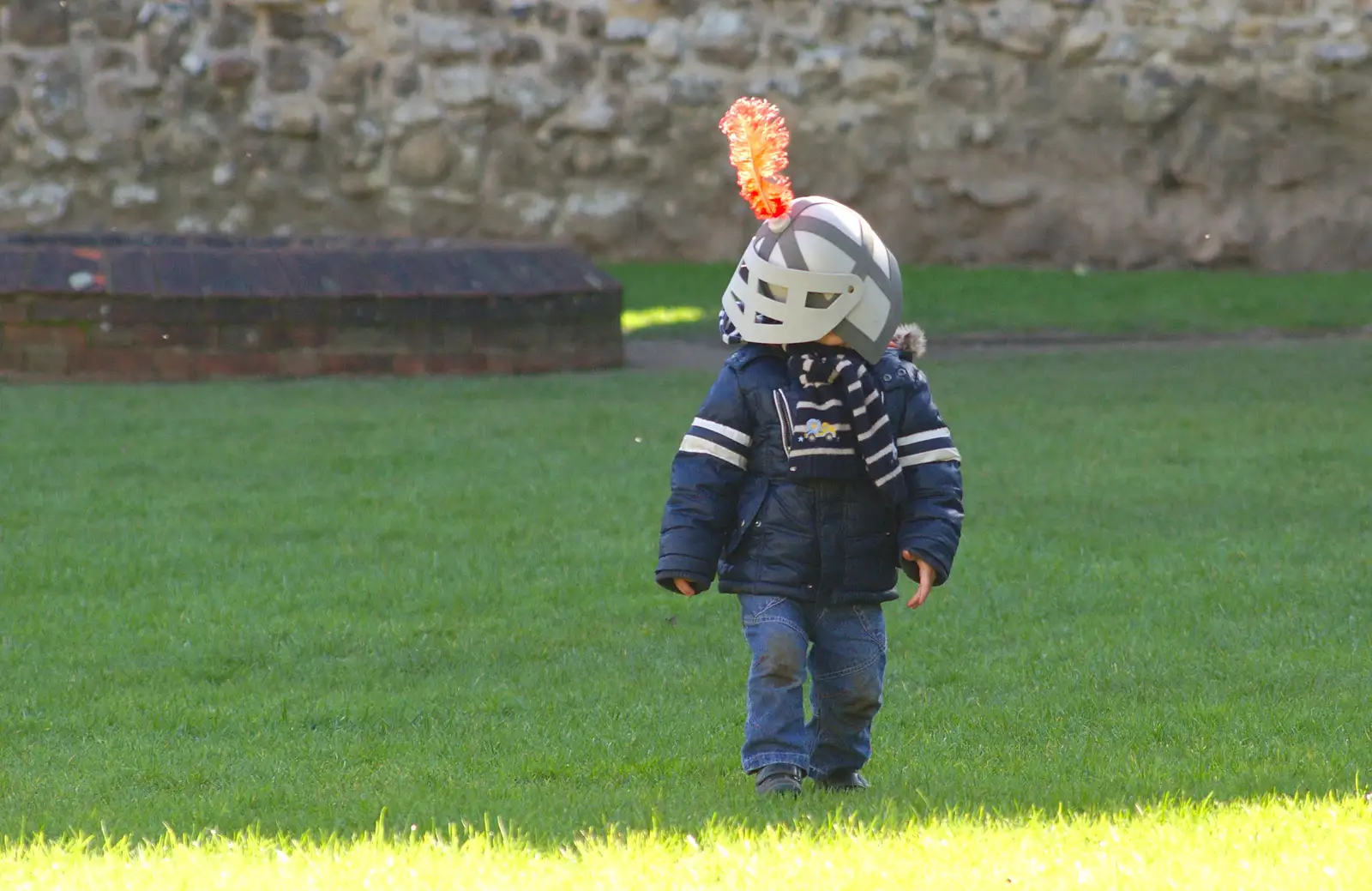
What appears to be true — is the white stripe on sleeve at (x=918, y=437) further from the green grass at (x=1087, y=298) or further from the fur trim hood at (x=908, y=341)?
the green grass at (x=1087, y=298)

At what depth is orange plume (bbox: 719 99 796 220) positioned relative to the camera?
145 inches

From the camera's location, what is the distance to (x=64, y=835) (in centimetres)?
340

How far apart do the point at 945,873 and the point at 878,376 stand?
3.50 feet

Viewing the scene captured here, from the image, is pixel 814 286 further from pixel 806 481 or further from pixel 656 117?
pixel 656 117

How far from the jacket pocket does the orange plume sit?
51 cm

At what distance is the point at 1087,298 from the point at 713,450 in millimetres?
10582

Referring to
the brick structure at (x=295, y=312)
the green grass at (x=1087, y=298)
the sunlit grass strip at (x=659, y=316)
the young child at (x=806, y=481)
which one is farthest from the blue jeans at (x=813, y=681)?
the sunlit grass strip at (x=659, y=316)

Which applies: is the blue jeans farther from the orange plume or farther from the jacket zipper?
the orange plume

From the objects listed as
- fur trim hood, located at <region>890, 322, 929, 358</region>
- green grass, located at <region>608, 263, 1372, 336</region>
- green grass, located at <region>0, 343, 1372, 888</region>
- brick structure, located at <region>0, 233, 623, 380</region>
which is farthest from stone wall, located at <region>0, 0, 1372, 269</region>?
fur trim hood, located at <region>890, 322, 929, 358</region>

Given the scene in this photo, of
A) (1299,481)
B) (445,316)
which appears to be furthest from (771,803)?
(445,316)

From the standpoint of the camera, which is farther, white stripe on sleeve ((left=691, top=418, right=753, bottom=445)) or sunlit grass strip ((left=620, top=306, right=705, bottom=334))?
sunlit grass strip ((left=620, top=306, right=705, bottom=334))

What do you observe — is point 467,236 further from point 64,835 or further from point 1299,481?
point 64,835

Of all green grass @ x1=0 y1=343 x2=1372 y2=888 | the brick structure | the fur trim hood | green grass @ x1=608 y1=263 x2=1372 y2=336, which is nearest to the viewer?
green grass @ x1=0 y1=343 x2=1372 y2=888

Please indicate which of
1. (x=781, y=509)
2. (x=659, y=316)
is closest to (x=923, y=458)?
(x=781, y=509)
